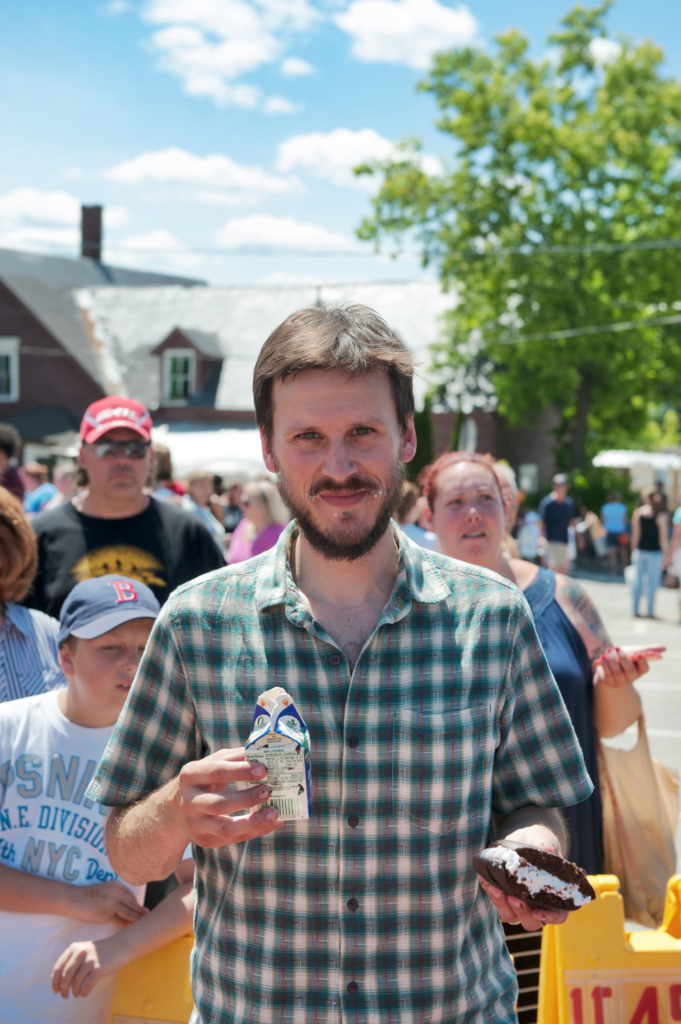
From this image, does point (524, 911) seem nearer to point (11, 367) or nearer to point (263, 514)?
point (263, 514)

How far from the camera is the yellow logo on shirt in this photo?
13.2 ft

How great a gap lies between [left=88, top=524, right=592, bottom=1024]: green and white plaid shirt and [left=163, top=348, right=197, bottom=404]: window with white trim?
30440 mm

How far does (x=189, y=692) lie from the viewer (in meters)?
1.74

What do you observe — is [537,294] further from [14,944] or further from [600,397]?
[14,944]

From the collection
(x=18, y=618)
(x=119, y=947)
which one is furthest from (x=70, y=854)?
(x=18, y=618)

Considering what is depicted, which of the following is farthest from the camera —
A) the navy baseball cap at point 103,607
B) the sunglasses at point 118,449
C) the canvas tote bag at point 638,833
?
the sunglasses at point 118,449

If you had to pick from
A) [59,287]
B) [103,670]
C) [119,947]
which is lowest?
[119,947]

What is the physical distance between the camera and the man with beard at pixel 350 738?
1.66 m

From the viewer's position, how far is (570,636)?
10.5 feet

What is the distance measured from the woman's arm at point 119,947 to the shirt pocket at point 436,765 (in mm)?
1024

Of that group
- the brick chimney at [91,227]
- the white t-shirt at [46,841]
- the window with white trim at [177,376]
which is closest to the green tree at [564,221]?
the window with white trim at [177,376]

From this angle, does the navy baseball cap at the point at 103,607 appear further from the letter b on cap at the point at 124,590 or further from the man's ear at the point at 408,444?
the man's ear at the point at 408,444

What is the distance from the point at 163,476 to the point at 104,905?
19.5 ft

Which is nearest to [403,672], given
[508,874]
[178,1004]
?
[508,874]
